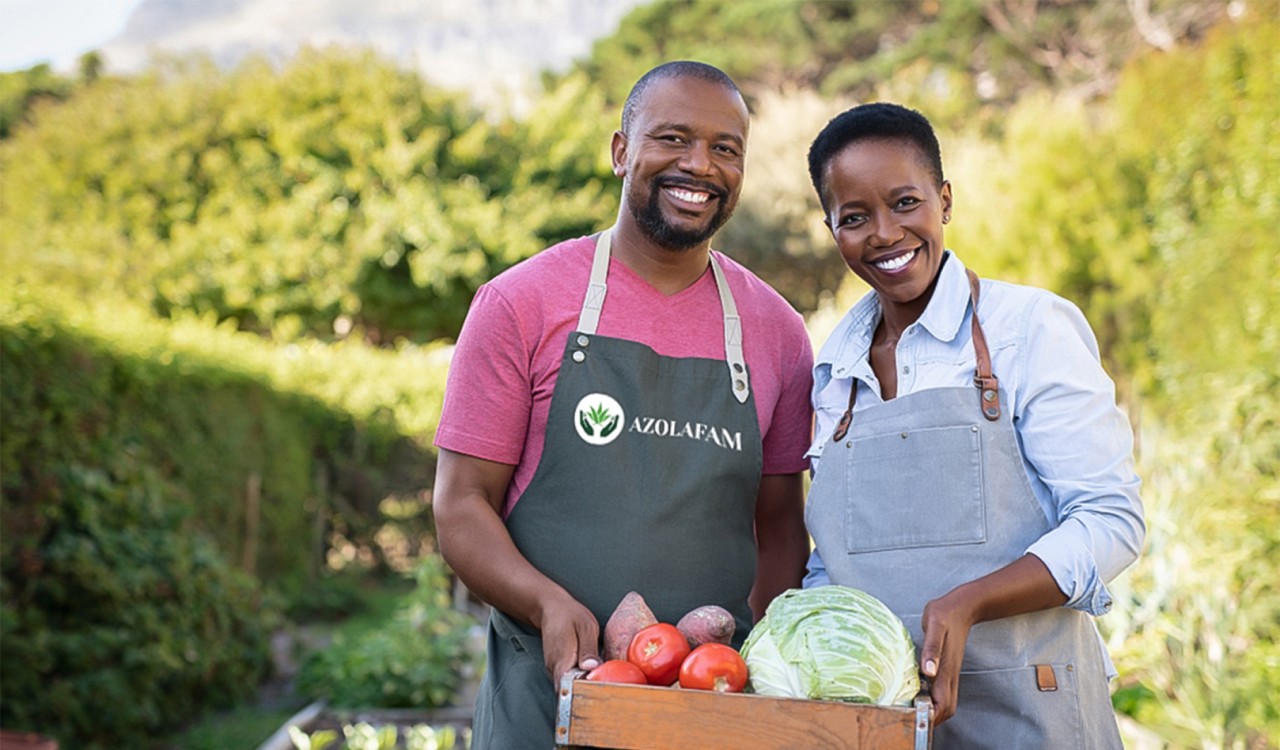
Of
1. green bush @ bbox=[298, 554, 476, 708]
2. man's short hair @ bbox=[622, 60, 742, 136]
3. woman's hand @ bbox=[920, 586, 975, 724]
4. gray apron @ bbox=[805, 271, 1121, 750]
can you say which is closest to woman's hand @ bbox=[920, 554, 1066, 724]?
woman's hand @ bbox=[920, 586, 975, 724]

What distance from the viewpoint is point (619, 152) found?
292 centimetres

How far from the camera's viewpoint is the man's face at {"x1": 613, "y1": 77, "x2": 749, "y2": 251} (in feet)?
9.02

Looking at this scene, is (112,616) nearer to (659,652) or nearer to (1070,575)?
(659,652)

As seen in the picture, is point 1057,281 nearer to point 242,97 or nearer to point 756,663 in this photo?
point 756,663

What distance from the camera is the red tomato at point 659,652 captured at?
212 cm

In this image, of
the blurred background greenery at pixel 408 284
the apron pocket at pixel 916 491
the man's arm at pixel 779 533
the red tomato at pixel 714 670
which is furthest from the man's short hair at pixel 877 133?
the blurred background greenery at pixel 408 284

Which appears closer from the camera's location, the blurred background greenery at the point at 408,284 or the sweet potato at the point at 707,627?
the sweet potato at the point at 707,627

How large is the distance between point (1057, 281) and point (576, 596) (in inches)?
460

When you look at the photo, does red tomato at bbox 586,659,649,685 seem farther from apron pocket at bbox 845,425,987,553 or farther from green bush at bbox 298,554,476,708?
green bush at bbox 298,554,476,708

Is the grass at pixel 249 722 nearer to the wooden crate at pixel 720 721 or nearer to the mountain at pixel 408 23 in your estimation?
the wooden crate at pixel 720 721

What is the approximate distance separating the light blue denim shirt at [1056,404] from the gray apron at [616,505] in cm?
39

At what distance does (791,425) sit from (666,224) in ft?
1.91

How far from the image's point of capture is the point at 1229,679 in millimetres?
5395

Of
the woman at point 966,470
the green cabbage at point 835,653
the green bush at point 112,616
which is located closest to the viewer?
the green cabbage at point 835,653
